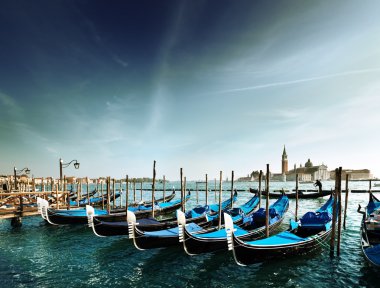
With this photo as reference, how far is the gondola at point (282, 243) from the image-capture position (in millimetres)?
7266

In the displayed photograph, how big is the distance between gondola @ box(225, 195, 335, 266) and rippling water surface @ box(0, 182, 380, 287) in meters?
0.35

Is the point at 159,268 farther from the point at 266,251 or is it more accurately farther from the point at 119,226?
the point at 119,226

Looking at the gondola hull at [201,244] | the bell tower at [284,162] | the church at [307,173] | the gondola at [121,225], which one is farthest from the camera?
the bell tower at [284,162]

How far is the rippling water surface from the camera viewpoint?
707cm

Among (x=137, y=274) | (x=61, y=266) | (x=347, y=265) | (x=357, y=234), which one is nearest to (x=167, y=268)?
(x=137, y=274)

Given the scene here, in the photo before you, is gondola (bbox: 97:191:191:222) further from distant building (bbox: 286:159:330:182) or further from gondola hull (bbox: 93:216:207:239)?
distant building (bbox: 286:159:330:182)

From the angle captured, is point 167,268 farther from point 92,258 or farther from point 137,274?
point 92,258

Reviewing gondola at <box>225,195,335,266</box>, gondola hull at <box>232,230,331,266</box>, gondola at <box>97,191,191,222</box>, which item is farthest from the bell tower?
gondola hull at <box>232,230,331,266</box>

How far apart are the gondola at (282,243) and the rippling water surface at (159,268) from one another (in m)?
0.35

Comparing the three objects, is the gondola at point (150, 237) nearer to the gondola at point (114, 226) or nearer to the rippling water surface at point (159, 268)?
the rippling water surface at point (159, 268)

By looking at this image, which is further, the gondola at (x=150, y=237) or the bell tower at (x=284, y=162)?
the bell tower at (x=284, y=162)

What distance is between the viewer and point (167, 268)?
8.03 meters

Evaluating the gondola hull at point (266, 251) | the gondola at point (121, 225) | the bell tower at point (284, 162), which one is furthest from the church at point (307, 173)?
the gondola hull at point (266, 251)

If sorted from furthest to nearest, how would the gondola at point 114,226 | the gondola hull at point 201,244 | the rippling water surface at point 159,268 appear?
the gondola at point 114,226, the gondola hull at point 201,244, the rippling water surface at point 159,268
